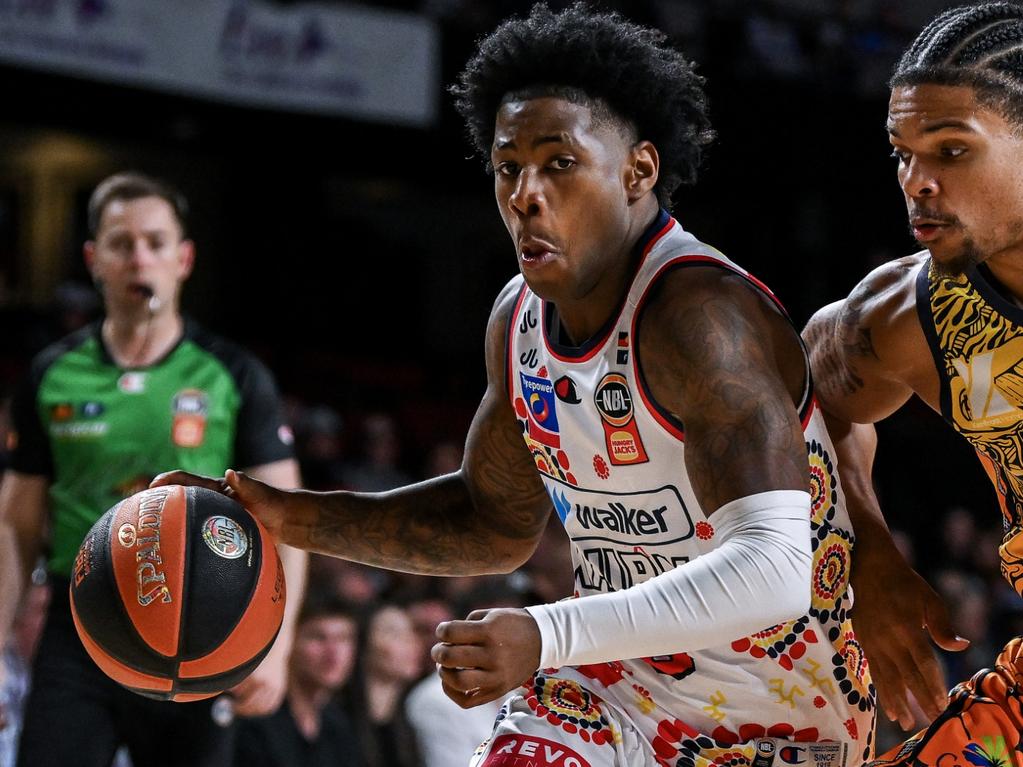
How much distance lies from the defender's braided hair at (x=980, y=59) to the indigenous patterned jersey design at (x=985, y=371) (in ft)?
1.08

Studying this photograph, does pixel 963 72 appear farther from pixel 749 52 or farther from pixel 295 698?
pixel 749 52

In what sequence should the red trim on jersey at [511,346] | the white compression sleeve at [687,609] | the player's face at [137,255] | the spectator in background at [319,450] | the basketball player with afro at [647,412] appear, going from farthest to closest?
1. the spectator in background at [319,450]
2. the player's face at [137,255]
3. the red trim on jersey at [511,346]
4. the basketball player with afro at [647,412]
5. the white compression sleeve at [687,609]

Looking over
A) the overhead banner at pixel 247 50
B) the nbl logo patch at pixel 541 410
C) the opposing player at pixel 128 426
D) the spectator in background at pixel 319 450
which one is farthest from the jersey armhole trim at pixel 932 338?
the overhead banner at pixel 247 50

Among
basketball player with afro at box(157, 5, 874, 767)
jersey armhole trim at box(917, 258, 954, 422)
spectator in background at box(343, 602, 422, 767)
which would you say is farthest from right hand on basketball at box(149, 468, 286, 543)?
spectator in background at box(343, 602, 422, 767)

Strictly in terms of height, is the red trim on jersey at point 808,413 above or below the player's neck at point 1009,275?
below

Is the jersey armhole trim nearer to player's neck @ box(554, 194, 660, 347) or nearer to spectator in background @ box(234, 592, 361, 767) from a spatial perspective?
player's neck @ box(554, 194, 660, 347)

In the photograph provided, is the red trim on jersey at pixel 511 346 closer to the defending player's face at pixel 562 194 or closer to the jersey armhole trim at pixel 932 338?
the defending player's face at pixel 562 194

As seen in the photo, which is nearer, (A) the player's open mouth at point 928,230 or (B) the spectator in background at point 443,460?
(A) the player's open mouth at point 928,230

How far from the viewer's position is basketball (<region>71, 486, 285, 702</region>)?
2812 millimetres

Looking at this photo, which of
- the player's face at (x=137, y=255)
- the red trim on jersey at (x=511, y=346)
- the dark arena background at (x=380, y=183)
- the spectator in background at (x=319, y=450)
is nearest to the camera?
the red trim on jersey at (x=511, y=346)

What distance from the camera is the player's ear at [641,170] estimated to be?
9.23ft

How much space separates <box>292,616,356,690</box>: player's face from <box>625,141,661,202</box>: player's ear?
3.35m

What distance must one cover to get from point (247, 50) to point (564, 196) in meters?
8.41

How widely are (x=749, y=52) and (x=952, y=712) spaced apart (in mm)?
12180
